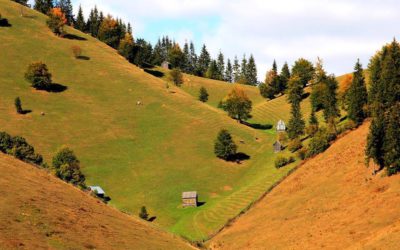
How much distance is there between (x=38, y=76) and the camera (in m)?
155

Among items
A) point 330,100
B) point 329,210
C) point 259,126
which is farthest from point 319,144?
point 259,126

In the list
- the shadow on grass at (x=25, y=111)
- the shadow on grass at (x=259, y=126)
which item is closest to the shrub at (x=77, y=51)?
the shadow on grass at (x=25, y=111)

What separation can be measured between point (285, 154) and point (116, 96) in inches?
2525

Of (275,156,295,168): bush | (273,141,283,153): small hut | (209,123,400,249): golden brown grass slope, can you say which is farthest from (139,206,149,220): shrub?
(273,141,283,153): small hut

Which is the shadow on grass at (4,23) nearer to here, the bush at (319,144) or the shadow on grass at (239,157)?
the shadow on grass at (239,157)

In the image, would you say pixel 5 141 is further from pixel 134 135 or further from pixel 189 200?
pixel 134 135

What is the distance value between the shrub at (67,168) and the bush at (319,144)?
48626mm

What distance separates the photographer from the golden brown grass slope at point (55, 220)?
37469mm

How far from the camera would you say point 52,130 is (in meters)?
134

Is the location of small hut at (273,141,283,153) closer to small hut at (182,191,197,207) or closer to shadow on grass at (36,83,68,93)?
small hut at (182,191,197,207)

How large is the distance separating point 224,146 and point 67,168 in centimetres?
4609

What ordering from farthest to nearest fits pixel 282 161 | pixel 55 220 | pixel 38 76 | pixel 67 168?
1. pixel 38 76
2. pixel 282 161
3. pixel 67 168
4. pixel 55 220

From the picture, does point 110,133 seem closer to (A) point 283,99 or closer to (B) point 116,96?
(B) point 116,96

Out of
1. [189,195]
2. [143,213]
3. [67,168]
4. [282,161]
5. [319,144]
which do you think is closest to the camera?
[67,168]
